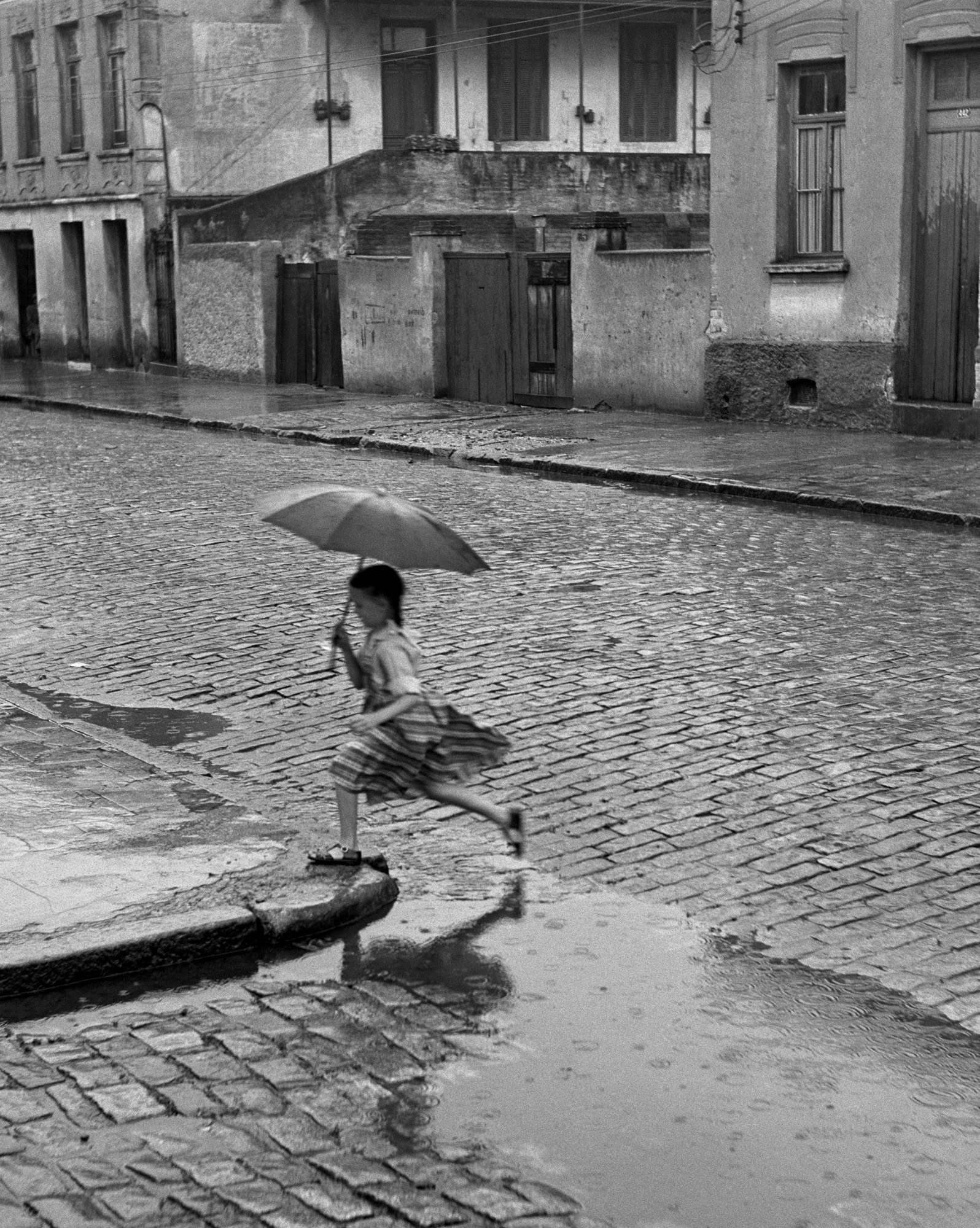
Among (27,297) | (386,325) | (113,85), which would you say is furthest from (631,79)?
(27,297)

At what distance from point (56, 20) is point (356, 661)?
32.1 meters

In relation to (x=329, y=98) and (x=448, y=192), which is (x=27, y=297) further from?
(x=448, y=192)

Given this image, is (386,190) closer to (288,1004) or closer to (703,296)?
(703,296)

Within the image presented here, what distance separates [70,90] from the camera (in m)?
35.0

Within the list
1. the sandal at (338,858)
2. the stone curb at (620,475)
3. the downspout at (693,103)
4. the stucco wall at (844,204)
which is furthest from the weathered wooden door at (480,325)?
the sandal at (338,858)

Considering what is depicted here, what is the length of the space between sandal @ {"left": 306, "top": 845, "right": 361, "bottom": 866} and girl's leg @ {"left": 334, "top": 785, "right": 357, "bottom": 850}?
0.6 inches

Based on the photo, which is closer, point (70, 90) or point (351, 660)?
point (351, 660)

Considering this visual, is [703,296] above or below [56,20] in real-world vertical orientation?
below

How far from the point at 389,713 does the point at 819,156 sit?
49.4ft

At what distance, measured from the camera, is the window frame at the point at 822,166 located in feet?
62.2

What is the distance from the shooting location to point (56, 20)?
3456 centimetres

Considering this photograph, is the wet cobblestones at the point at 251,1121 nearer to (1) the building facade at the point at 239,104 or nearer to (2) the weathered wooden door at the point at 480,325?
(2) the weathered wooden door at the point at 480,325

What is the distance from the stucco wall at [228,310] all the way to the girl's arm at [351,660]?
908 inches

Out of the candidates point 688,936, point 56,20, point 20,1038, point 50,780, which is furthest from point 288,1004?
point 56,20
